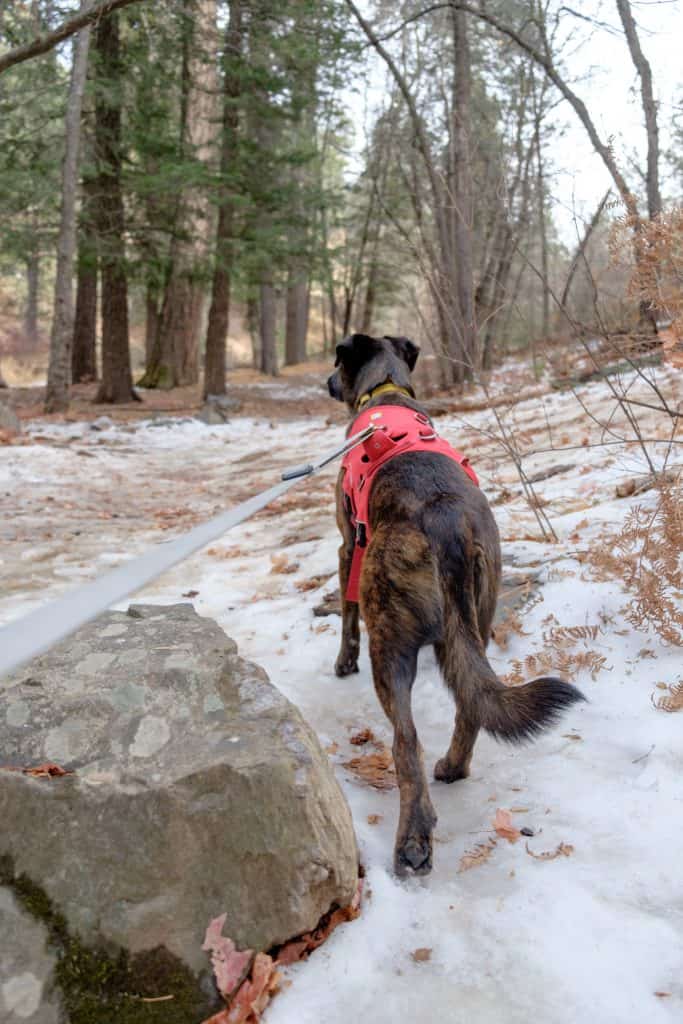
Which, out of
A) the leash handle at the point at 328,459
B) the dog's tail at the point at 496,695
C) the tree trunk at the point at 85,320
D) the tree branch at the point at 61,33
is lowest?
the dog's tail at the point at 496,695

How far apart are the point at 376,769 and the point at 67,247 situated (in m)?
13.1

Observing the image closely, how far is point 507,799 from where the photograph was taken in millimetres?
2635

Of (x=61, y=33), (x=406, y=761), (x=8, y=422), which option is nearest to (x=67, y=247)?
(x=8, y=422)

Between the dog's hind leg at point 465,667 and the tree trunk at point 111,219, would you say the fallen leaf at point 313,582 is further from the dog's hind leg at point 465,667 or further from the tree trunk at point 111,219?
the tree trunk at point 111,219

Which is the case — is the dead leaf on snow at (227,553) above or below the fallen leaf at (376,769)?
above

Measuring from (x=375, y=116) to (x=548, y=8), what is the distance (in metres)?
17.6

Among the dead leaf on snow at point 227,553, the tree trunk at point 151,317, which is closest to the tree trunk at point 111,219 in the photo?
the tree trunk at point 151,317

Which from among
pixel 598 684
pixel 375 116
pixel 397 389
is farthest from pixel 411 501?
pixel 375 116

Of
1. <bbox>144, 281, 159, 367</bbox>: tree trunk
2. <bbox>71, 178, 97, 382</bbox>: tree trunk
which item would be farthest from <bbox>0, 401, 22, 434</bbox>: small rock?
<bbox>144, 281, 159, 367</bbox>: tree trunk

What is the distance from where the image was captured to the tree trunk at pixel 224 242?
14391mm

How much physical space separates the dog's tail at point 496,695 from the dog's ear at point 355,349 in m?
2.48

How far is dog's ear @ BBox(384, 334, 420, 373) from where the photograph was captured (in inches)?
185

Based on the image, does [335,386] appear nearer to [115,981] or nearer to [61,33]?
[115,981]

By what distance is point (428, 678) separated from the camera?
11.8 feet
